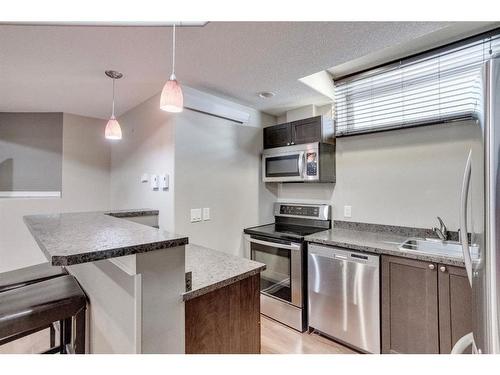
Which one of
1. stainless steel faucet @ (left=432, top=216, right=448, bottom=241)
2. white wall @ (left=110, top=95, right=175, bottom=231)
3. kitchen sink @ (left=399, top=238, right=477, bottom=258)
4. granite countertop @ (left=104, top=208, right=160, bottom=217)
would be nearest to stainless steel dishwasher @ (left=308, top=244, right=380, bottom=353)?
kitchen sink @ (left=399, top=238, right=477, bottom=258)

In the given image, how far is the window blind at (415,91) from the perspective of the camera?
5.67 ft

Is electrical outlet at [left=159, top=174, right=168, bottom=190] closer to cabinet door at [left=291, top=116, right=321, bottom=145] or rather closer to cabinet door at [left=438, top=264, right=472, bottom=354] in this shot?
cabinet door at [left=291, top=116, right=321, bottom=145]

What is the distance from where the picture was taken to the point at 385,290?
1743 mm

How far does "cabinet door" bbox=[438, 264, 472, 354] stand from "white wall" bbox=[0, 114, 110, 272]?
11.9ft

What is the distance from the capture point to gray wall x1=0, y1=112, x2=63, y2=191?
2773 mm

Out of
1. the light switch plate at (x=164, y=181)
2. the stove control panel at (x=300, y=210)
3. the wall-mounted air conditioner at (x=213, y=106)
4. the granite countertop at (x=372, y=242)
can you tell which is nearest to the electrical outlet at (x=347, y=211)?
the granite countertop at (x=372, y=242)

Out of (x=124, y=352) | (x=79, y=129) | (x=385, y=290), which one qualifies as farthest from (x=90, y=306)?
(x=79, y=129)

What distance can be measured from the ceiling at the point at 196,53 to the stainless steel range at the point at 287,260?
4.49 ft

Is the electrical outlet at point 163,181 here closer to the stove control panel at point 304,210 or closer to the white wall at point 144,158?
the white wall at point 144,158

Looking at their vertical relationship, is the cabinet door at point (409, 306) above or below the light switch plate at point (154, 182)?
below

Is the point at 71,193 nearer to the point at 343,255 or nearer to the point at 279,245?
the point at 279,245

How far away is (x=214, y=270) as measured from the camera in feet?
4.10

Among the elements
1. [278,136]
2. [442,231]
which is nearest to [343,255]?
[442,231]
